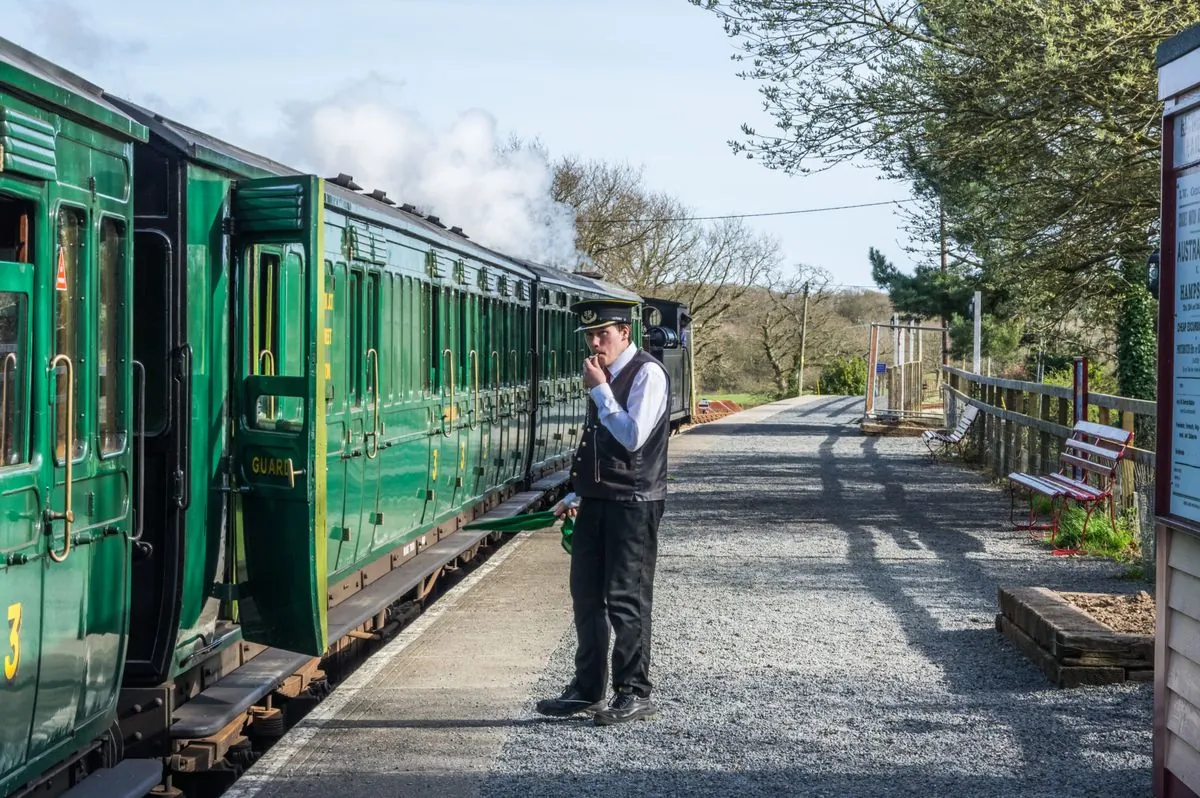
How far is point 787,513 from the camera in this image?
618 inches

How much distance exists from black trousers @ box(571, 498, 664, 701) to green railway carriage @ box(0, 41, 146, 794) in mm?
2122

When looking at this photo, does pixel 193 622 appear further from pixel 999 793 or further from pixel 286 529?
pixel 999 793

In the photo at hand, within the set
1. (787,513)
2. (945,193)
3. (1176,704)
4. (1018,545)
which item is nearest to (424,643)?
(1176,704)

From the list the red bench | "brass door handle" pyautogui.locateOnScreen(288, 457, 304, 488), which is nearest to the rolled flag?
"brass door handle" pyautogui.locateOnScreen(288, 457, 304, 488)

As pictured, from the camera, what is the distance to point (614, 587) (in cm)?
632

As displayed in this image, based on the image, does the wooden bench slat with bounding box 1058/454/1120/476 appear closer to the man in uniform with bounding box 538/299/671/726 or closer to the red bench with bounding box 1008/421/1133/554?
the red bench with bounding box 1008/421/1133/554

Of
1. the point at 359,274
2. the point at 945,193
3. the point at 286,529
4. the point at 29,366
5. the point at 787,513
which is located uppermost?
the point at 945,193

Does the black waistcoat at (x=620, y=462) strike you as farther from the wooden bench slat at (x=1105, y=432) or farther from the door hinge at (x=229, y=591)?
the wooden bench slat at (x=1105, y=432)

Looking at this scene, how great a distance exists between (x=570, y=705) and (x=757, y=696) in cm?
108

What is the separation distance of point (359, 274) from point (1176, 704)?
498cm

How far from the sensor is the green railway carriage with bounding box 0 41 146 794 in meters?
4.04

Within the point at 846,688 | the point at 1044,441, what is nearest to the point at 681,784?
the point at 846,688

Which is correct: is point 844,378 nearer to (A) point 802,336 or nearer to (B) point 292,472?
(A) point 802,336

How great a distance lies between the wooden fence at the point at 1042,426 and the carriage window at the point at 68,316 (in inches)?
318
